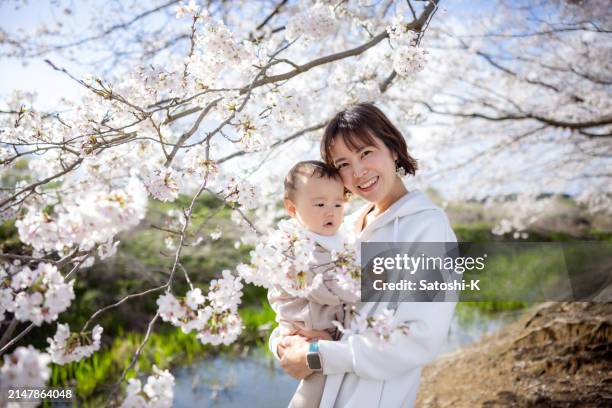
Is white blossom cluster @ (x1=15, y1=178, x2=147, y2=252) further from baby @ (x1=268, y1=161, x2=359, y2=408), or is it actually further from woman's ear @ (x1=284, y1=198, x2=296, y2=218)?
woman's ear @ (x1=284, y1=198, x2=296, y2=218)

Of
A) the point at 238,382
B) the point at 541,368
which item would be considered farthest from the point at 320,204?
the point at 238,382

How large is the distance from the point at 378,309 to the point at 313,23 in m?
1.66

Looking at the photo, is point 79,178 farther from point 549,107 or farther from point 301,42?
point 549,107

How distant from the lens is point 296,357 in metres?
1.58

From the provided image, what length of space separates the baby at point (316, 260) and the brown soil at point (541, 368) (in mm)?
1711

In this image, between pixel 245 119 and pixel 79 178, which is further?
pixel 79 178

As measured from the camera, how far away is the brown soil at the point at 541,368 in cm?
265

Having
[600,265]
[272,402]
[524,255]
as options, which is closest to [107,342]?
[272,402]

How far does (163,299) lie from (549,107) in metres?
5.46

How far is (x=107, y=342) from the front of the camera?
4.54 m

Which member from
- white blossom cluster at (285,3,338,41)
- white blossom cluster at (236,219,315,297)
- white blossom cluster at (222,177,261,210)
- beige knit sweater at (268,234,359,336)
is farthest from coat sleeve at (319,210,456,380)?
white blossom cluster at (285,3,338,41)

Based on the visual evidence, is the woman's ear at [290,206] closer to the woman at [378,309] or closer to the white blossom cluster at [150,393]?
the woman at [378,309]

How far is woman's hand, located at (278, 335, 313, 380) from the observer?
5.13ft

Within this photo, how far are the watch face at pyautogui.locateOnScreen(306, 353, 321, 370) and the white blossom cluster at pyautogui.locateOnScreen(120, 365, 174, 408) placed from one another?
474mm
